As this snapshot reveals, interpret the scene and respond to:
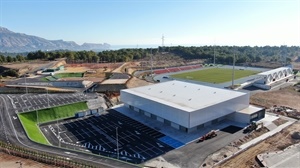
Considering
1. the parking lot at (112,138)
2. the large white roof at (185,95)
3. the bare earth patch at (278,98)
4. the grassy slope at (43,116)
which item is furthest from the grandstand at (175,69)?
the parking lot at (112,138)

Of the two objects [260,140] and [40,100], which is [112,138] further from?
[40,100]

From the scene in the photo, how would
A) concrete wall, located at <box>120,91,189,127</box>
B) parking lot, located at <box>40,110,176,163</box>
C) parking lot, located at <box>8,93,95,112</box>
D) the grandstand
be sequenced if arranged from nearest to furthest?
1. parking lot, located at <box>40,110,176,163</box>
2. concrete wall, located at <box>120,91,189,127</box>
3. parking lot, located at <box>8,93,95,112</box>
4. the grandstand

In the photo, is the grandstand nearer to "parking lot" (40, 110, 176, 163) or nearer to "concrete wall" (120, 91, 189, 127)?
"concrete wall" (120, 91, 189, 127)

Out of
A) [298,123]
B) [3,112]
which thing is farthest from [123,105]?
[298,123]

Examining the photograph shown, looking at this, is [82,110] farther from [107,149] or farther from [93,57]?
[93,57]

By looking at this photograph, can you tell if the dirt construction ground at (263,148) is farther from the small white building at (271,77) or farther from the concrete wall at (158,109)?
the small white building at (271,77)

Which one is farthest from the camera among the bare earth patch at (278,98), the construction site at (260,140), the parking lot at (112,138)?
the bare earth patch at (278,98)

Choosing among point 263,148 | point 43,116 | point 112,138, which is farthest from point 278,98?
point 43,116

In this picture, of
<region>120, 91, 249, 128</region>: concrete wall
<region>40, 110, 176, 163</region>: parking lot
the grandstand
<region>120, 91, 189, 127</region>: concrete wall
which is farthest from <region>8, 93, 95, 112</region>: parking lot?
the grandstand
